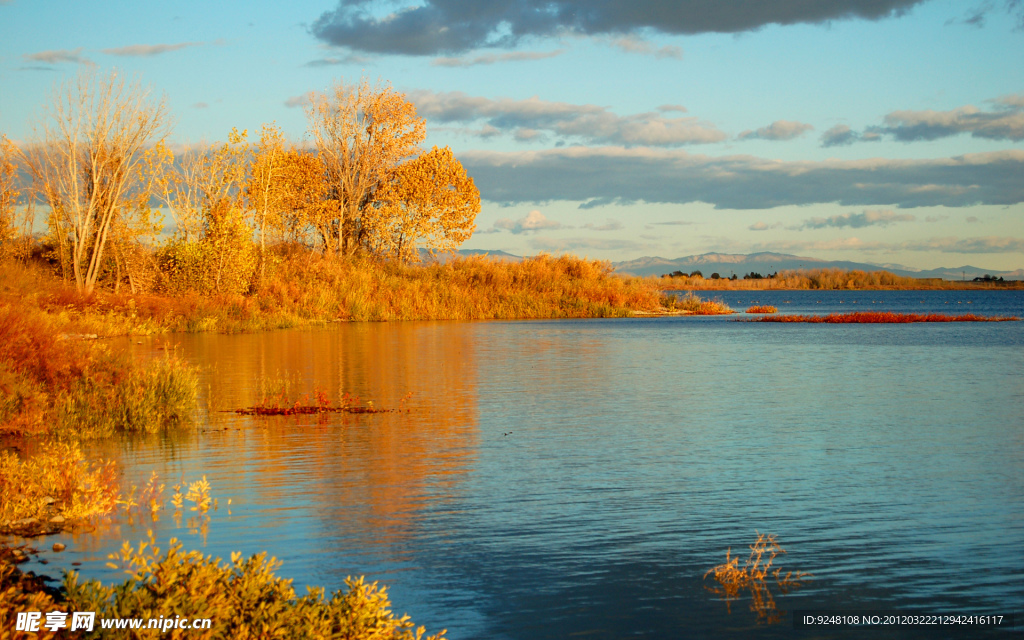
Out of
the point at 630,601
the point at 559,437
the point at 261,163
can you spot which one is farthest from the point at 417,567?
the point at 261,163

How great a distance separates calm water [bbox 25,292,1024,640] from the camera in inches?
247

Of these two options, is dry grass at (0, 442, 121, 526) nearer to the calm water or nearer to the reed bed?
the calm water

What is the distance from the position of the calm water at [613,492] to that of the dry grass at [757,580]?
0.10m

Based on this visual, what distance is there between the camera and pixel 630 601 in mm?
6141

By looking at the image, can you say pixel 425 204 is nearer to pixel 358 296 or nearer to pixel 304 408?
pixel 358 296

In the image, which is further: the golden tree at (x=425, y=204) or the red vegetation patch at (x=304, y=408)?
the golden tree at (x=425, y=204)

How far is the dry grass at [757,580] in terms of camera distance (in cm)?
604

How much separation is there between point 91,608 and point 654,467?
734cm

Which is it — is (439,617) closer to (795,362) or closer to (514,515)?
(514,515)

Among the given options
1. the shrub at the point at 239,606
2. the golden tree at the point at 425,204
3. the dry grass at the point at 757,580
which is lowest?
the dry grass at the point at 757,580

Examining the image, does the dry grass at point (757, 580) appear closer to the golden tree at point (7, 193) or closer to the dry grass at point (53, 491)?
the dry grass at point (53, 491)

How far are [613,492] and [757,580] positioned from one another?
2917 mm

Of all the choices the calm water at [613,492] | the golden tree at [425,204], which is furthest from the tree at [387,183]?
the calm water at [613,492]

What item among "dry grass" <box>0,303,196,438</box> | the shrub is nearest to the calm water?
"dry grass" <box>0,303,196,438</box>
